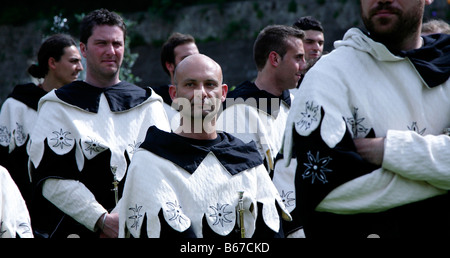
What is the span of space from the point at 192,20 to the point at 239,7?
1560mm

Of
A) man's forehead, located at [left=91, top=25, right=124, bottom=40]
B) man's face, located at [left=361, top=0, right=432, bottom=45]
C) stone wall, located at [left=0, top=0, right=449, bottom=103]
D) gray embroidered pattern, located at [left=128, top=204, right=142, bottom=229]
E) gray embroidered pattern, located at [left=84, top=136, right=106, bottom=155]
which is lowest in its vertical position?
gray embroidered pattern, located at [left=128, top=204, right=142, bottom=229]

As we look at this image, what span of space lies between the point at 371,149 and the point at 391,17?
2.02 ft

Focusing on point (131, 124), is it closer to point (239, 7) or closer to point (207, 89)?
point (207, 89)

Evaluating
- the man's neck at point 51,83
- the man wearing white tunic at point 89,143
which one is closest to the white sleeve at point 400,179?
the man wearing white tunic at point 89,143

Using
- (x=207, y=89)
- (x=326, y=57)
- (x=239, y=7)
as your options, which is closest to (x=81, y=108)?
(x=207, y=89)

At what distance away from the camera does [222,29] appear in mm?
21609

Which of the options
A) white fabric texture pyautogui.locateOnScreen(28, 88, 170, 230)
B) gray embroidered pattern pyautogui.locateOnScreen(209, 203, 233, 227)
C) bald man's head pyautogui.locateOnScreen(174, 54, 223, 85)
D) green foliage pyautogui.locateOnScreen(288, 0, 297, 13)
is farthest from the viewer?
green foliage pyautogui.locateOnScreen(288, 0, 297, 13)

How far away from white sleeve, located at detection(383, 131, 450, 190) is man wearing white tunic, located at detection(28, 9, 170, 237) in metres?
2.38

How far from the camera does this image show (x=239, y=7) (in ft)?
70.5

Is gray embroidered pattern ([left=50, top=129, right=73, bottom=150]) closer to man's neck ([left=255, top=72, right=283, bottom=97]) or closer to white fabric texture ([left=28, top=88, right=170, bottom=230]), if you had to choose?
white fabric texture ([left=28, top=88, right=170, bottom=230])

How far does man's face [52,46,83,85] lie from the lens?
7262mm

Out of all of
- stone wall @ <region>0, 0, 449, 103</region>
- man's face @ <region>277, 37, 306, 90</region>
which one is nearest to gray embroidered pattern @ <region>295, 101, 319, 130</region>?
man's face @ <region>277, 37, 306, 90</region>

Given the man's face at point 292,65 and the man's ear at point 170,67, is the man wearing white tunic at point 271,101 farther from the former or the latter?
the man's ear at point 170,67
